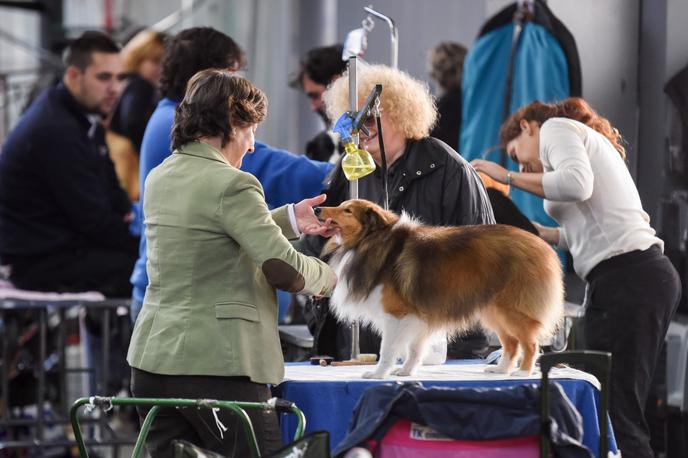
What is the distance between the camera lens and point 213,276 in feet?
9.03

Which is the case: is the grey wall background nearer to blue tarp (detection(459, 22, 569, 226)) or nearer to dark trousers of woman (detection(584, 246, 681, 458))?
blue tarp (detection(459, 22, 569, 226))

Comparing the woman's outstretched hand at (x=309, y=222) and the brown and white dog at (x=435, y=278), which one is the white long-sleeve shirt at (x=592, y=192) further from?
the woman's outstretched hand at (x=309, y=222)

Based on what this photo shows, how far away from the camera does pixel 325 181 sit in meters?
3.97

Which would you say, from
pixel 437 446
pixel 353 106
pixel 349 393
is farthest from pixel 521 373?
pixel 353 106

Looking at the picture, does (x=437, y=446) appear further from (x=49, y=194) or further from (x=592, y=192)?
(x=49, y=194)

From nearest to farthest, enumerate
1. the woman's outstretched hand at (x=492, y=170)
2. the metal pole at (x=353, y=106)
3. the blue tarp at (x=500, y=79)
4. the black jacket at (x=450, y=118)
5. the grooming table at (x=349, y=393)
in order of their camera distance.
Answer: the grooming table at (x=349, y=393), the metal pole at (x=353, y=106), the woman's outstretched hand at (x=492, y=170), the blue tarp at (x=500, y=79), the black jacket at (x=450, y=118)

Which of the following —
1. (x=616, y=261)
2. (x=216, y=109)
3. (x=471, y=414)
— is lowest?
(x=471, y=414)

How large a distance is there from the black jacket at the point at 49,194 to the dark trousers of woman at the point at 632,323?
2.88 meters

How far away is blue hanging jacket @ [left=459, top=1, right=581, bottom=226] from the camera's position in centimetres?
530

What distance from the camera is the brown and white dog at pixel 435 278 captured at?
9.57 ft

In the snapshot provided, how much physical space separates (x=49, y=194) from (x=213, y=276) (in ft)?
11.0

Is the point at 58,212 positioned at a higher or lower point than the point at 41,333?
higher

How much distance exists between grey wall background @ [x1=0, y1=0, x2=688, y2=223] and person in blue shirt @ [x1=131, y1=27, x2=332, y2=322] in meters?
1.05

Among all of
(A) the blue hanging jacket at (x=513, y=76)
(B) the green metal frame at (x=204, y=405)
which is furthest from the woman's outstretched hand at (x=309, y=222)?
(A) the blue hanging jacket at (x=513, y=76)
